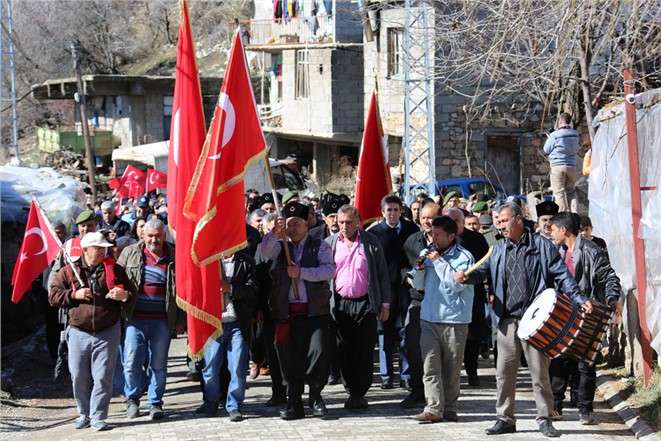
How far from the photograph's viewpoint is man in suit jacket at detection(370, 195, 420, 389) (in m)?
10.7

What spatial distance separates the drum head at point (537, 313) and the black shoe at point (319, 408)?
7.09ft

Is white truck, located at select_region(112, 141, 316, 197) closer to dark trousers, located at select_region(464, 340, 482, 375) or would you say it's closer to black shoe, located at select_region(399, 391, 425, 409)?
dark trousers, located at select_region(464, 340, 482, 375)

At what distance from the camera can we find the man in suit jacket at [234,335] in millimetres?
9391

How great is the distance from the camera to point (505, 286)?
8.59 meters

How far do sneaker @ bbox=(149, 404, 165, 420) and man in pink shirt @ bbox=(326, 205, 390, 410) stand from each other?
1.80 m

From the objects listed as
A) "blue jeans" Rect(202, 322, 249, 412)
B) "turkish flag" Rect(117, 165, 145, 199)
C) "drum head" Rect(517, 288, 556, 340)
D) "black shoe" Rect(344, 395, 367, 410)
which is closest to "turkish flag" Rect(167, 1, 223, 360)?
"blue jeans" Rect(202, 322, 249, 412)

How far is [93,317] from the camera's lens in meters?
9.23

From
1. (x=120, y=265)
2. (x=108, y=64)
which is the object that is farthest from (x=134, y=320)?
(x=108, y=64)

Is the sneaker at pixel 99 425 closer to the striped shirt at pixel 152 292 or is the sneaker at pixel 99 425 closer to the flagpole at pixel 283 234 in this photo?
the striped shirt at pixel 152 292

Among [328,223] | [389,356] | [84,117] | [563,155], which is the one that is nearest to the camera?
[389,356]

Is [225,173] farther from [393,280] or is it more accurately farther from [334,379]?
[334,379]

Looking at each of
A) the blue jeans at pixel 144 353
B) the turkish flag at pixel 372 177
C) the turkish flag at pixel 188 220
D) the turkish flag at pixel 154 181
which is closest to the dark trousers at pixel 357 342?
the turkish flag at pixel 188 220

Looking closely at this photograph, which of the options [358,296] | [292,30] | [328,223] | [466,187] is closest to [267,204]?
[328,223]

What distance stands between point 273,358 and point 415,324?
144cm
